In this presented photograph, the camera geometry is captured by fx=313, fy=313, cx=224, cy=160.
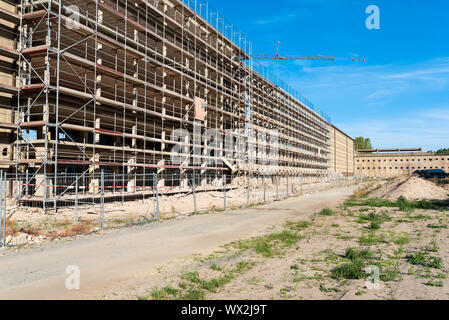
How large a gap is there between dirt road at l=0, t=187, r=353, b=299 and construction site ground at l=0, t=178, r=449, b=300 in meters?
0.02

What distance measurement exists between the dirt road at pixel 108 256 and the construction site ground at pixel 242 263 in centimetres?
2

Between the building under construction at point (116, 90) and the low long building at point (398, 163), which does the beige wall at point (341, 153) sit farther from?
the building under construction at point (116, 90)

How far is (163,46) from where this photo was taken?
27.0 metres

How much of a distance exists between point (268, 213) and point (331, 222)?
4.08 metres

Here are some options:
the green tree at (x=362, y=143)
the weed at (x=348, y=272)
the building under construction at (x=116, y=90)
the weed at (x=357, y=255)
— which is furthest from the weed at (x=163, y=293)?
the green tree at (x=362, y=143)

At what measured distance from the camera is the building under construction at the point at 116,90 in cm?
1853

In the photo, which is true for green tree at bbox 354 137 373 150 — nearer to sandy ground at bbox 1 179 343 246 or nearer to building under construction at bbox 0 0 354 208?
building under construction at bbox 0 0 354 208

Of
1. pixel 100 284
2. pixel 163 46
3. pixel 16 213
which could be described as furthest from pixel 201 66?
pixel 100 284

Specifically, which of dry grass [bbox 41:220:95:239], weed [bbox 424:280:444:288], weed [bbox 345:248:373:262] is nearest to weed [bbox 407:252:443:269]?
weed [bbox 345:248:373:262]

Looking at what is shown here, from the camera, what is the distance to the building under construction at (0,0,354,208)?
730 inches

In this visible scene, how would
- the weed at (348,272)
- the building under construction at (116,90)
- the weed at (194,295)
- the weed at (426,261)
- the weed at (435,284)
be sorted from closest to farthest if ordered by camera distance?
the weed at (194,295), the weed at (435,284), the weed at (348,272), the weed at (426,261), the building under construction at (116,90)

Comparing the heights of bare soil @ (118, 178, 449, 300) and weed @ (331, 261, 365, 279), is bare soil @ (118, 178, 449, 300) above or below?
below
